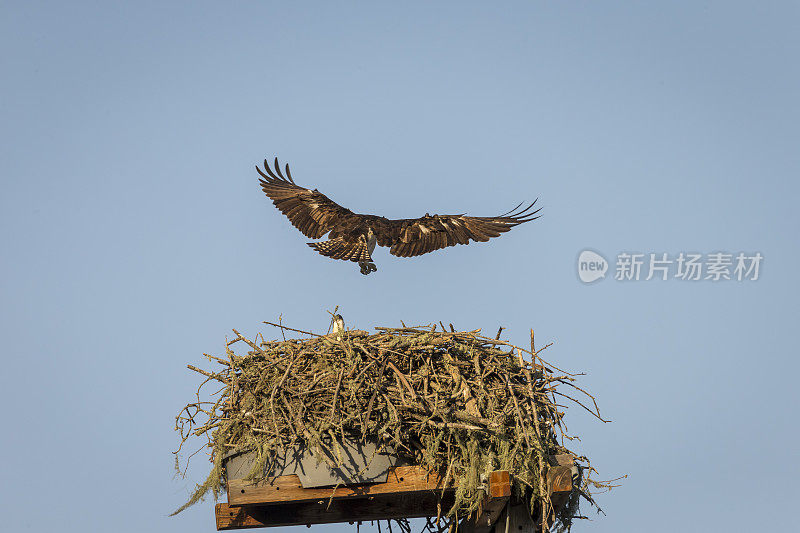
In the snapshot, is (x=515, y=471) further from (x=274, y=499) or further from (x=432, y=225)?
(x=432, y=225)

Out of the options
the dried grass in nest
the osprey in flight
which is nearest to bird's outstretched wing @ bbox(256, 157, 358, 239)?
the osprey in flight

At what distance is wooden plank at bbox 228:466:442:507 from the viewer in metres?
6.64

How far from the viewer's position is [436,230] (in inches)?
411

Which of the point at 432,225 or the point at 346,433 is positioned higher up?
the point at 432,225

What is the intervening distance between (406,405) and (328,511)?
113 centimetres

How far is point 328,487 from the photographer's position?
6.73 metres

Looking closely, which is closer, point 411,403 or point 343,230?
point 411,403

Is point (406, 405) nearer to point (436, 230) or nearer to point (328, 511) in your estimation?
point (328, 511)

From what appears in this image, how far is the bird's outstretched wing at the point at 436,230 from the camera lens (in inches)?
408

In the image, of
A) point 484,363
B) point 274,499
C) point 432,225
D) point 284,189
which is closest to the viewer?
point 274,499

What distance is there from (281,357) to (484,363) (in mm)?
1654

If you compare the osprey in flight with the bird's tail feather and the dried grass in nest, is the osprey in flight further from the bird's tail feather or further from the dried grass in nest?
the dried grass in nest

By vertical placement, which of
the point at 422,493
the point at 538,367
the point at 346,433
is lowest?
the point at 422,493

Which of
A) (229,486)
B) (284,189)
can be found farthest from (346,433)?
(284,189)
